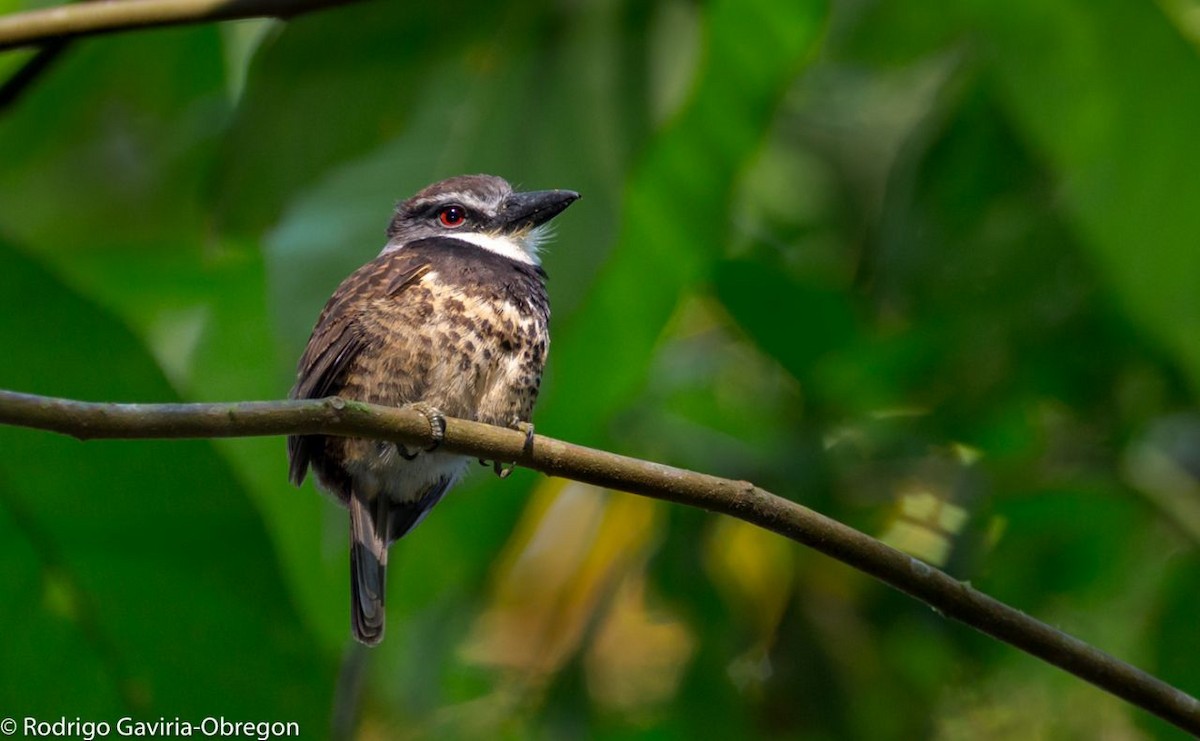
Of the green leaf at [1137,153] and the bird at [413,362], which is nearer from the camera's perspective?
the bird at [413,362]

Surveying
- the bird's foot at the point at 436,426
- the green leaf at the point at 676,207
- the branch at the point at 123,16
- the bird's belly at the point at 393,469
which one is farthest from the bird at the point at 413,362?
the bird's foot at the point at 436,426

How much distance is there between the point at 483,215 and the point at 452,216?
0.15m

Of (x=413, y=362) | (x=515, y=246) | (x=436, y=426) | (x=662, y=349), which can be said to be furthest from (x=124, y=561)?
(x=662, y=349)

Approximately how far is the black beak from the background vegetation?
7 centimetres

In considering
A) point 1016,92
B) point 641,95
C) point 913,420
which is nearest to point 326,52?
point 641,95

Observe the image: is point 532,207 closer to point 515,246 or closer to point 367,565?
point 515,246

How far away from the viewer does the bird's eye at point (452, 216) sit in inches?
110

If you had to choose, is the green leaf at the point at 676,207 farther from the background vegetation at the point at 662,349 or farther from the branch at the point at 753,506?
the branch at the point at 753,506

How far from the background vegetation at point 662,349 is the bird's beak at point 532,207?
0.07 m

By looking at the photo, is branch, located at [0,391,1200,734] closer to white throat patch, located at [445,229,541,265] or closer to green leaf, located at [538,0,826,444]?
green leaf, located at [538,0,826,444]

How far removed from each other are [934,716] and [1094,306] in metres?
1.01

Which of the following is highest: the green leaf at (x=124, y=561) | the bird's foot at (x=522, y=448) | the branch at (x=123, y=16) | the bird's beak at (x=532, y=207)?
the branch at (x=123, y=16)

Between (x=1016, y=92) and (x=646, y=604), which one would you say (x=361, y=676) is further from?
(x=1016, y=92)

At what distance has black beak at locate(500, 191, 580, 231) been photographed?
2.46 m
